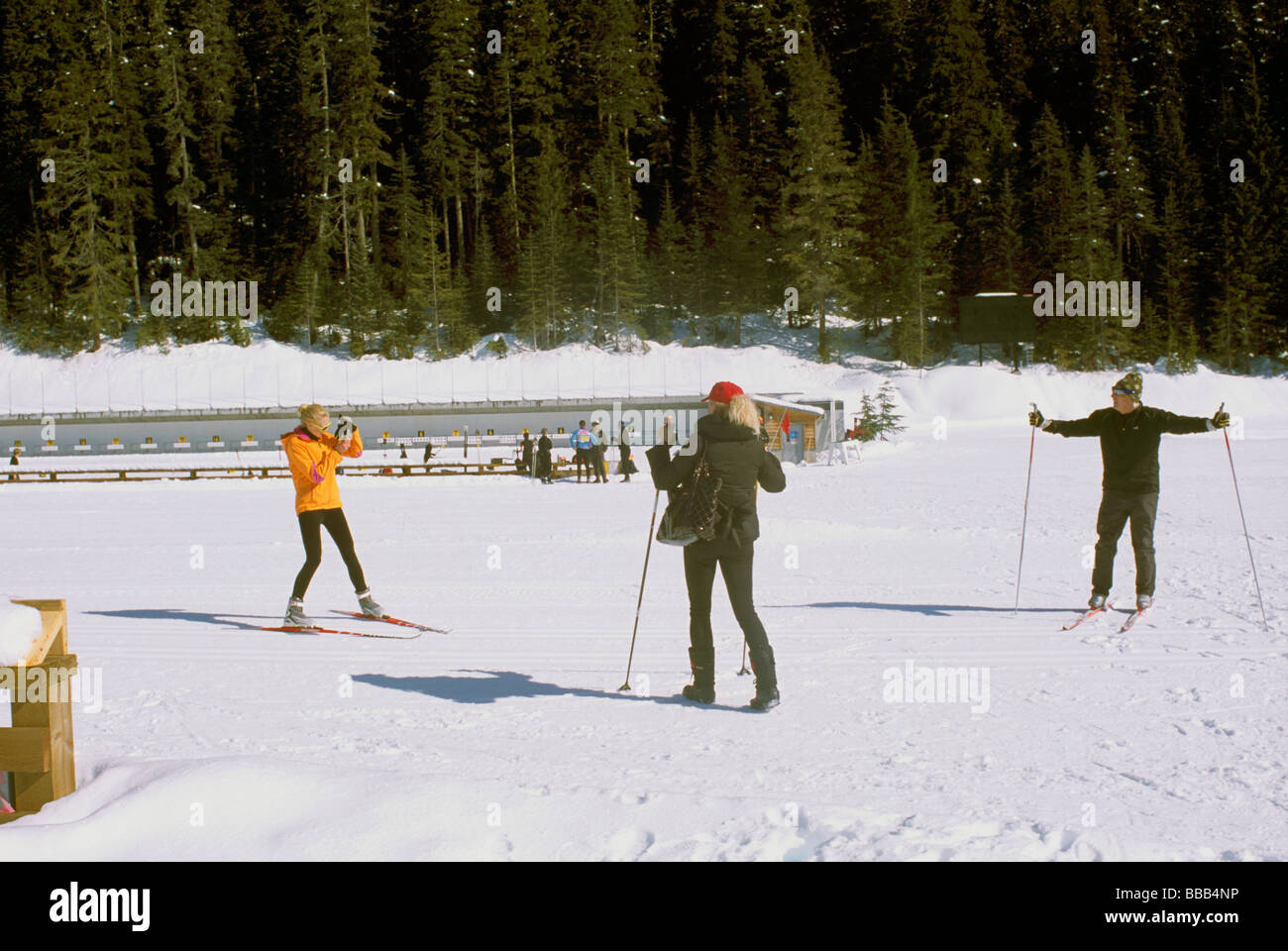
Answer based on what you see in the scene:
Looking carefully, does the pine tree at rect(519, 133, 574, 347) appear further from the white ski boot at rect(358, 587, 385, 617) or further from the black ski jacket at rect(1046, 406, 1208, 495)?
the black ski jacket at rect(1046, 406, 1208, 495)

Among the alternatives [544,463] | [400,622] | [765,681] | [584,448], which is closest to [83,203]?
[544,463]

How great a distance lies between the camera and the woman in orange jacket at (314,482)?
767 centimetres

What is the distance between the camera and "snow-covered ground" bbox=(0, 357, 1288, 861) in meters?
3.69

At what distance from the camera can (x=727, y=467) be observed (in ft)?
17.3

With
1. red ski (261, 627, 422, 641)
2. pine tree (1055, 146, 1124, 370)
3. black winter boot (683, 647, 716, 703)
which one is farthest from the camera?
pine tree (1055, 146, 1124, 370)

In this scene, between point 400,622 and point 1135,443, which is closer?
point 1135,443

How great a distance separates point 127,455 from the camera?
40.9 m

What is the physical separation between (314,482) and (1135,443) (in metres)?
5.94

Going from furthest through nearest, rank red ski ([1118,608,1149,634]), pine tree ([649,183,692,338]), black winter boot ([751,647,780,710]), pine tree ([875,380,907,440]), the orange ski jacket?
pine tree ([649,183,692,338]) → pine tree ([875,380,907,440]) → the orange ski jacket → red ski ([1118,608,1149,634]) → black winter boot ([751,647,780,710])

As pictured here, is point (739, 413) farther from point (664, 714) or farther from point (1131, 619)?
point (1131, 619)

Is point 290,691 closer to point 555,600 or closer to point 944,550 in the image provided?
point 555,600

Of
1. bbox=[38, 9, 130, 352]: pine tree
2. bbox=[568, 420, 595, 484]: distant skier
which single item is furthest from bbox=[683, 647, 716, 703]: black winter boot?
bbox=[38, 9, 130, 352]: pine tree

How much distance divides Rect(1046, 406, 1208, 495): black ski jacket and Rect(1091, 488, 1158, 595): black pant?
0.07 meters
